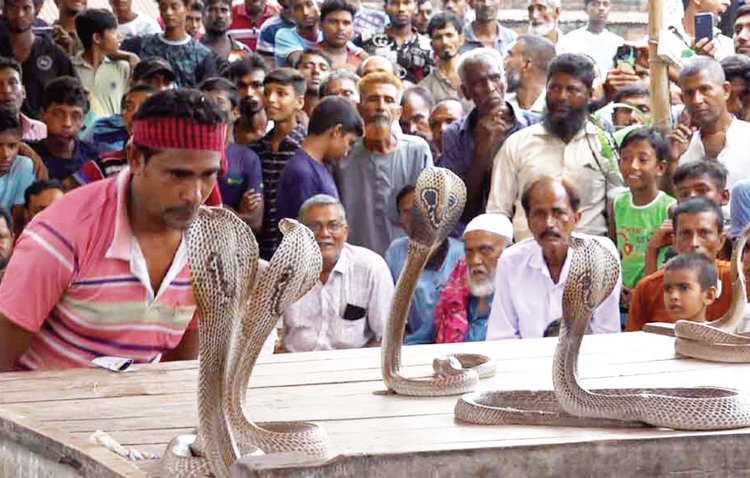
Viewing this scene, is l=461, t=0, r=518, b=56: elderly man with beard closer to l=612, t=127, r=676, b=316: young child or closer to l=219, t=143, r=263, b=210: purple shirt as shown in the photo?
l=219, t=143, r=263, b=210: purple shirt

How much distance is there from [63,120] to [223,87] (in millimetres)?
850

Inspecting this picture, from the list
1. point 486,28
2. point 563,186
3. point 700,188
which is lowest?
point 700,188

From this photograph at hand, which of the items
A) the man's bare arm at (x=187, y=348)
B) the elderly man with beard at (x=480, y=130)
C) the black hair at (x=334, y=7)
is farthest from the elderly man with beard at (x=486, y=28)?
the man's bare arm at (x=187, y=348)

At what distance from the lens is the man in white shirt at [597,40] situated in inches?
392

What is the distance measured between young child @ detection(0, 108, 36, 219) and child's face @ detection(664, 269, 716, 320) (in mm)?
3278

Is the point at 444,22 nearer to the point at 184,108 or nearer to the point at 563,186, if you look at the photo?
the point at 563,186

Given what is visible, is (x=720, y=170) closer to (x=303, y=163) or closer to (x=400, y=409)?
(x=303, y=163)

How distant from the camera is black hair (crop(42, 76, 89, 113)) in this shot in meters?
8.11

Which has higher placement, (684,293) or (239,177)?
(239,177)

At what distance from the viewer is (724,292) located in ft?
19.3

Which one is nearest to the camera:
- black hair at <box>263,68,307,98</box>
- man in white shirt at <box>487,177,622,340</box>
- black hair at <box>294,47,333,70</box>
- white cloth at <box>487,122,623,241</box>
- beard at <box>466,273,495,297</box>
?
man in white shirt at <box>487,177,622,340</box>

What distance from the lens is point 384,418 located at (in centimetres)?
265

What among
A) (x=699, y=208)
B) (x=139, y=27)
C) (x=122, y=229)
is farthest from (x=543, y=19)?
(x=122, y=229)

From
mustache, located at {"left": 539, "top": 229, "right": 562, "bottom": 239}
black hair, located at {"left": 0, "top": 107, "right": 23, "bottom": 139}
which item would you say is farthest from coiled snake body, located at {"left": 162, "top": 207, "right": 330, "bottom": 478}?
black hair, located at {"left": 0, "top": 107, "right": 23, "bottom": 139}
